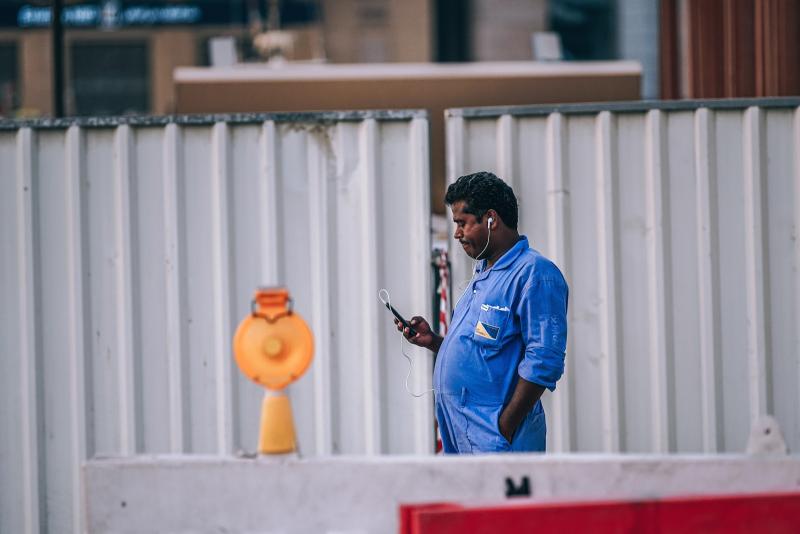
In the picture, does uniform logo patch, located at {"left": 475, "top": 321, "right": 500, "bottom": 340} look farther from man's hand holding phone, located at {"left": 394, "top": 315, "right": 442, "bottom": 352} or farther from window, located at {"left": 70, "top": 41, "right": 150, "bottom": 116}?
window, located at {"left": 70, "top": 41, "right": 150, "bottom": 116}

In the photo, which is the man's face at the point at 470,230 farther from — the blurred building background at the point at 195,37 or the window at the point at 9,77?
the window at the point at 9,77

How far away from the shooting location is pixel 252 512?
10.3 ft

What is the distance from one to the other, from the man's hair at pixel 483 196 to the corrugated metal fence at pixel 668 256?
131 cm

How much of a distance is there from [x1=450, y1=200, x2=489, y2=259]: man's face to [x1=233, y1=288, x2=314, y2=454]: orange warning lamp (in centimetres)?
130

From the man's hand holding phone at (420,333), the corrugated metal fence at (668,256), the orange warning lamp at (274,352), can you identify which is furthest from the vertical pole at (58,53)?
the orange warning lamp at (274,352)

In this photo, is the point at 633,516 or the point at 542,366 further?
the point at 542,366

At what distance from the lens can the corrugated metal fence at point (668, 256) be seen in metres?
5.62

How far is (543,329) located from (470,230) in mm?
544

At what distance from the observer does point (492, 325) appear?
13.5 ft

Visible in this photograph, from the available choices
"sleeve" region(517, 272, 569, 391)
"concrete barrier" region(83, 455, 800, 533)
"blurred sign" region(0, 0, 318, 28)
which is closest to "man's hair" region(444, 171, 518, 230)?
"sleeve" region(517, 272, 569, 391)

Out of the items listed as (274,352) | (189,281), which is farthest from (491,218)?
(189,281)

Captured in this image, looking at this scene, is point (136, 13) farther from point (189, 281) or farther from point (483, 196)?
point (483, 196)

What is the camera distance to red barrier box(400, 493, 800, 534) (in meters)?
2.93

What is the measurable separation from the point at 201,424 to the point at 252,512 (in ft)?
8.44
